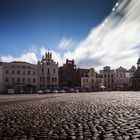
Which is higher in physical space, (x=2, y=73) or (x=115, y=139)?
(x=2, y=73)

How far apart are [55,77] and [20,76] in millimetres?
13970

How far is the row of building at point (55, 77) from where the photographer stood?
269 ft

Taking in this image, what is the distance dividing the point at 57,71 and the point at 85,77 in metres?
15.9

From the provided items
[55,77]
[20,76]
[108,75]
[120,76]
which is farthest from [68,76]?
[120,76]

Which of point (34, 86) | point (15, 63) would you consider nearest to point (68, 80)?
point (34, 86)

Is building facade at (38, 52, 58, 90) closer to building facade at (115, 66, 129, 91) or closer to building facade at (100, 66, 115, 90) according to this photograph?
building facade at (100, 66, 115, 90)

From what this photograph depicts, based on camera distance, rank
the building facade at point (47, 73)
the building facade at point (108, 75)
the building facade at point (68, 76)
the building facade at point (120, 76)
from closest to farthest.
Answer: the building facade at point (47, 73) < the building facade at point (68, 76) < the building facade at point (108, 75) < the building facade at point (120, 76)

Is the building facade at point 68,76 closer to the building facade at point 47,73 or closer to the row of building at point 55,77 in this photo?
the row of building at point 55,77

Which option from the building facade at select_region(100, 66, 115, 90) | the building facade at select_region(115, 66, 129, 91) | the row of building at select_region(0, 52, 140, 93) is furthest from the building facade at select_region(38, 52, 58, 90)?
the building facade at select_region(115, 66, 129, 91)

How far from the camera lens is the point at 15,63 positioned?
273 ft

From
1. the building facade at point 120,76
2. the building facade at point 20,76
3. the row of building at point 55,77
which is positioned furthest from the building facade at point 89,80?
the building facade at point 20,76

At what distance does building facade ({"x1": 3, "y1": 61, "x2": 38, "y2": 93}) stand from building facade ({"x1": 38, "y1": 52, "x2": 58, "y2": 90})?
219 cm

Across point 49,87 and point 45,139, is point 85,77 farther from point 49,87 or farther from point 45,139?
point 45,139

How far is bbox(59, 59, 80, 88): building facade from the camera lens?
307ft
